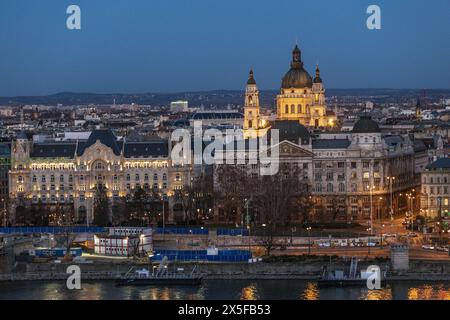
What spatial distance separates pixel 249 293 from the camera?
4966 cm

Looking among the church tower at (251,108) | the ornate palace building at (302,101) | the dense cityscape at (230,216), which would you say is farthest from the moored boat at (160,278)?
the ornate palace building at (302,101)

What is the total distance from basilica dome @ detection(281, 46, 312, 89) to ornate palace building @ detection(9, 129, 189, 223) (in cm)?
1610

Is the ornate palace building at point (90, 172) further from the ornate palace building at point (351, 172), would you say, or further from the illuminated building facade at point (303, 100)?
the illuminated building facade at point (303, 100)

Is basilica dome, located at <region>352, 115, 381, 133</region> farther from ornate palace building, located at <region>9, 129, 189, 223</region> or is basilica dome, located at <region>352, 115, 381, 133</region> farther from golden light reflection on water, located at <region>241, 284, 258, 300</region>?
golden light reflection on water, located at <region>241, 284, 258, 300</region>

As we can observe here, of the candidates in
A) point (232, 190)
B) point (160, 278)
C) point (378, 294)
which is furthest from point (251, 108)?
point (378, 294)

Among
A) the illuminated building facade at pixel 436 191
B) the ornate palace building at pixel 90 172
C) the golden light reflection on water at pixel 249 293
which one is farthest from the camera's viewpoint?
the ornate palace building at pixel 90 172

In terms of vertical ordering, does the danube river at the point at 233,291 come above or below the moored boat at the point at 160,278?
below

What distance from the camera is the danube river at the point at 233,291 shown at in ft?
160

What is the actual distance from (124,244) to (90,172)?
49.7ft

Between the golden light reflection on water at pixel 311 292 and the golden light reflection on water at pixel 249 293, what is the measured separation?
1.53m

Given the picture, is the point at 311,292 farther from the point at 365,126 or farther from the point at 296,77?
the point at 296,77
